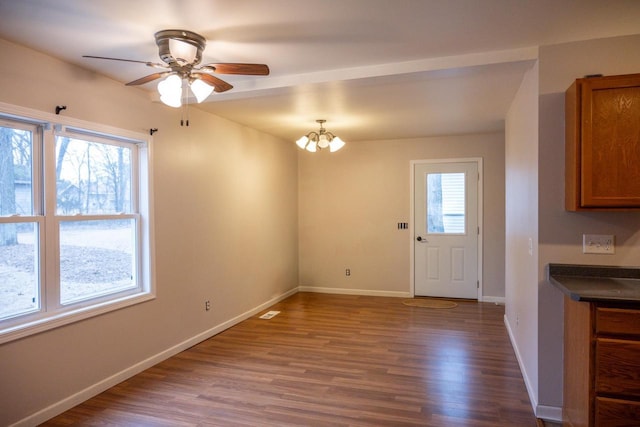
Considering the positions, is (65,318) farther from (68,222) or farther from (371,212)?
(371,212)

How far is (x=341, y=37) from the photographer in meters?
2.44

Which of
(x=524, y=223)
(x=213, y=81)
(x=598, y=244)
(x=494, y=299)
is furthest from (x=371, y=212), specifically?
(x=213, y=81)

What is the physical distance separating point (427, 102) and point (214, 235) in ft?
8.52

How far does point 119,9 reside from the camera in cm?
208

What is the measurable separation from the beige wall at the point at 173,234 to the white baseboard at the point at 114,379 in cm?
3

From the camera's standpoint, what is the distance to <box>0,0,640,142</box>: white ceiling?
2.07 meters

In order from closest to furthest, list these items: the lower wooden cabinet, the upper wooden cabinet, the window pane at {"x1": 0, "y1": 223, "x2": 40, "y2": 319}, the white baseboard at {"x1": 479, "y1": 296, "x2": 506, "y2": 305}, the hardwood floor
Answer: the lower wooden cabinet
the upper wooden cabinet
the window pane at {"x1": 0, "y1": 223, "x2": 40, "y2": 319}
the hardwood floor
the white baseboard at {"x1": 479, "y1": 296, "x2": 506, "y2": 305}

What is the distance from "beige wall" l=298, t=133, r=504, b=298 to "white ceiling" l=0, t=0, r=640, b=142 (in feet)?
6.97

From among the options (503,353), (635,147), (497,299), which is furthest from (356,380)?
(497,299)

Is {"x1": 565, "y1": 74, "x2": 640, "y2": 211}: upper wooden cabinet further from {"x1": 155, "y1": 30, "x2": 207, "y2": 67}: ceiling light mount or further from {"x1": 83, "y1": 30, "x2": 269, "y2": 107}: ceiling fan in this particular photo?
{"x1": 155, "y1": 30, "x2": 207, "y2": 67}: ceiling light mount

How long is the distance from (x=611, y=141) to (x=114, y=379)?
12.3 ft

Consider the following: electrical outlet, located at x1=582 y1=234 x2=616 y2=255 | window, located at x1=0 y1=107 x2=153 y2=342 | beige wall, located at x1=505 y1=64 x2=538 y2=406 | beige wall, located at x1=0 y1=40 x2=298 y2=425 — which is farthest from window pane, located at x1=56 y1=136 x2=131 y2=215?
electrical outlet, located at x1=582 y1=234 x2=616 y2=255

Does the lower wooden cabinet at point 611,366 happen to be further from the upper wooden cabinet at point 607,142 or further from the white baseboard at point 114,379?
the white baseboard at point 114,379

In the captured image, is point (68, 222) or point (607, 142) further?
point (68, 222)
